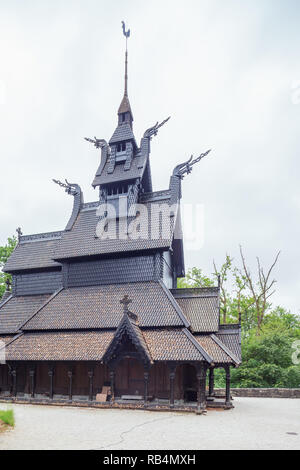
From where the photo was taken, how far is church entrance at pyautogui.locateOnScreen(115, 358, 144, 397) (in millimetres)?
18766

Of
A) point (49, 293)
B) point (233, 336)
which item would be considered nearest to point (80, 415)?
point (233, 336)

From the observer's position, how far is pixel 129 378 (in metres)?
19.0

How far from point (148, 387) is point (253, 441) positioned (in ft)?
27.6

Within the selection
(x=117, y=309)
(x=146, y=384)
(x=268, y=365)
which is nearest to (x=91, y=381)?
(x=146, y=384)

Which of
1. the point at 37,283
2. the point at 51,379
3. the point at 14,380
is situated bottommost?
the point at 14,380

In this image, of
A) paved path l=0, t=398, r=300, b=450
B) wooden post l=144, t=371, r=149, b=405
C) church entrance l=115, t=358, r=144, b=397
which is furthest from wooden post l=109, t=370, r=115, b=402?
wooden post l=144, t=371, r=149, b=405

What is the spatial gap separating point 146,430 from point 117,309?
8.55m

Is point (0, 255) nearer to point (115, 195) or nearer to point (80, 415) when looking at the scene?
point (115, 195)

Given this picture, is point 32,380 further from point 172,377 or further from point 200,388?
point 200,388

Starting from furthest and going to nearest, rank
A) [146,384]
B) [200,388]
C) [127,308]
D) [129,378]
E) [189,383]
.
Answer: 1. [189,383]
2. [129,378]
3. [127,308]
4. [146,384]
5. [200,388]

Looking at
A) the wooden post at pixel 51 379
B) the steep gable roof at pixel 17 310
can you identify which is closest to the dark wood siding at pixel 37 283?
the steep gable roof at pixel 17 310

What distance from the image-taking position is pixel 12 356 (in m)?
19.3
